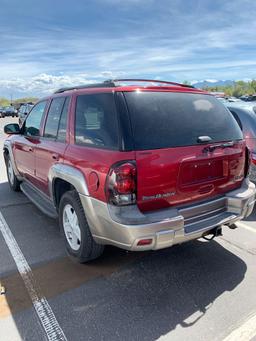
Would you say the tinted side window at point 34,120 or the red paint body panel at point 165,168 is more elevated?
the tinted side window at point 34,120

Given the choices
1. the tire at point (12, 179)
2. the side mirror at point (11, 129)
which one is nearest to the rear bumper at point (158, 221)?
the side mirror at point (11, 129)

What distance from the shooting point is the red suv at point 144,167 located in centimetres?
269

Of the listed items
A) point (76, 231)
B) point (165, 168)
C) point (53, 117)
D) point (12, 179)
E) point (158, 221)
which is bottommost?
point (12, 179)

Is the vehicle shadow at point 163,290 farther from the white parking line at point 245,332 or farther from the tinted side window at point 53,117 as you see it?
the tinted side window at point 53,117

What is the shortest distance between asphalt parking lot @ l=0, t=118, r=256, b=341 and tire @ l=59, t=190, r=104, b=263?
0.17 metres

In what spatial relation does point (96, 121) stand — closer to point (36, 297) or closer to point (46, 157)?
point (46, 157)

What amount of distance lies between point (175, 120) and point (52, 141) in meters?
1.70

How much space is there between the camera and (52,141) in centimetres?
398

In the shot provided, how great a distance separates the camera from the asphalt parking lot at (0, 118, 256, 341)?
8.32 feet

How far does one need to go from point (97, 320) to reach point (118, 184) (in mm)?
1152

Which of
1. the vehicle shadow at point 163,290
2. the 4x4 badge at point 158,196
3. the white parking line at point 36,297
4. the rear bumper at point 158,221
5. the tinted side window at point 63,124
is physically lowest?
the vehicle shadow at point 163,290

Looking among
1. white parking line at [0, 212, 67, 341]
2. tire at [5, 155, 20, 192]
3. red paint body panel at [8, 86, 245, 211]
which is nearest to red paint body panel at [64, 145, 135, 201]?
red paint body panel at [8, 86, 245, 211]

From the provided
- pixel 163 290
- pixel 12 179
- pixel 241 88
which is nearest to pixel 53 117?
pixel 163 290

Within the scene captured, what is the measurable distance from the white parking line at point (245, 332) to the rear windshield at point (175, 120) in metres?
1.61
